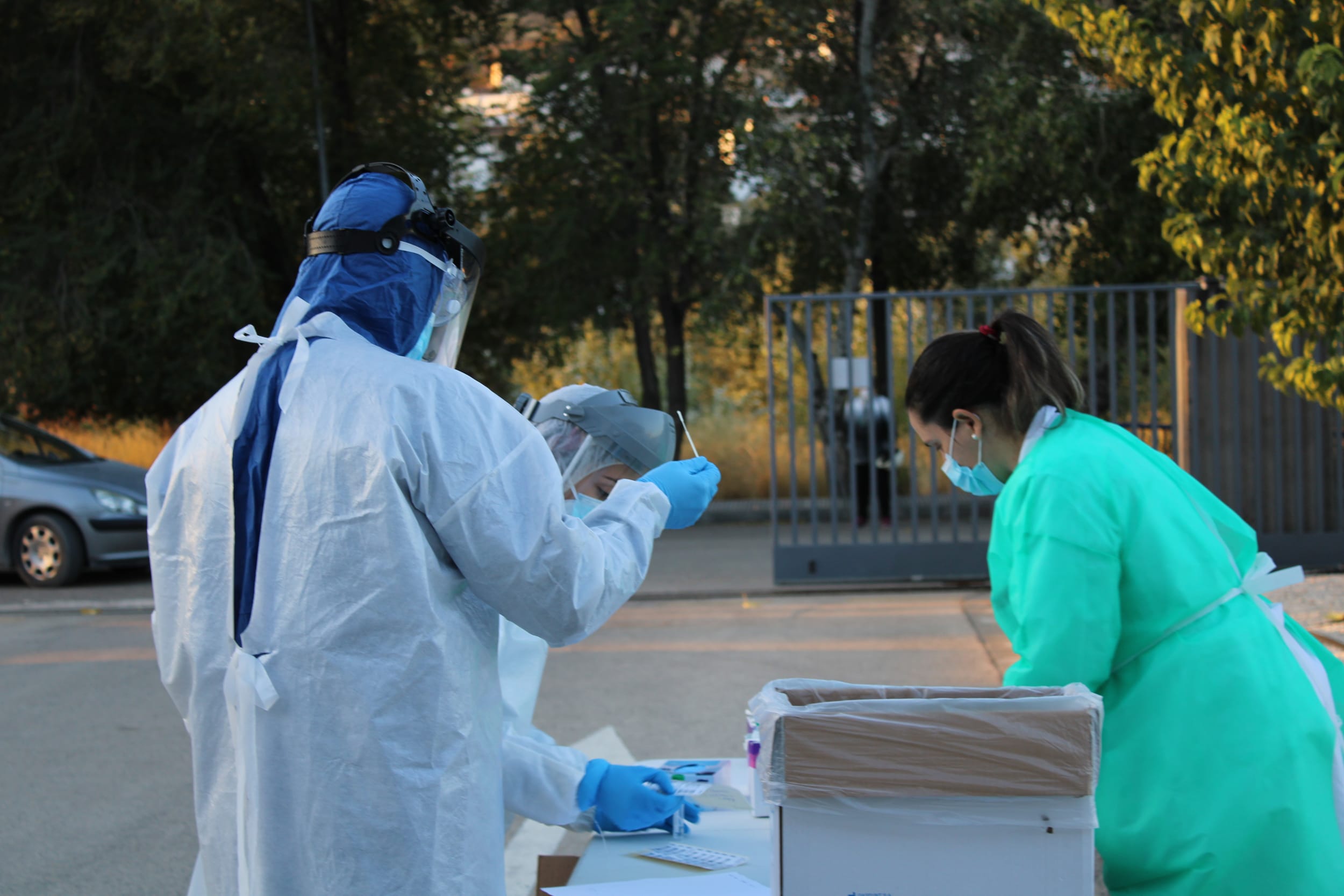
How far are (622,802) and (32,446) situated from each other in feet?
33.8

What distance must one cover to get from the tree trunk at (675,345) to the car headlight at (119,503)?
6517mm

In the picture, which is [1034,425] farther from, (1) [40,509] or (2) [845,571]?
(1) [40,509]

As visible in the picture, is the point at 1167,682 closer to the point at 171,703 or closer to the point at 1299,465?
the point at 171,703

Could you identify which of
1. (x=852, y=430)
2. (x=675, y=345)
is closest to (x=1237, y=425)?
(x=852, y=430)

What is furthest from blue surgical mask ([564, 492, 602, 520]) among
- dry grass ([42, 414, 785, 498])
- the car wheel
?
dry grass ([42, 414, 785, 498])

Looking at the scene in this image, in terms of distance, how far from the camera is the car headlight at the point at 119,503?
34.5 ft

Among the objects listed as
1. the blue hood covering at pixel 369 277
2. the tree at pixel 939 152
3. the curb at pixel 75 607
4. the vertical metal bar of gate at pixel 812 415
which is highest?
the tree at pixel 939 152

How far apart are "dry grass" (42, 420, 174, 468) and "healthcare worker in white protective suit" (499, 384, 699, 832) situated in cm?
1425

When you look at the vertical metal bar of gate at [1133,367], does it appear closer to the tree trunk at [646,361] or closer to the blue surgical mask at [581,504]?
the blue surgical mask at [581,504]

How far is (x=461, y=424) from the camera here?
1.91m

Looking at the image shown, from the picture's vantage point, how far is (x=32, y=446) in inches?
437

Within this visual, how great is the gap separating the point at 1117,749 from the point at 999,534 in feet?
1.39

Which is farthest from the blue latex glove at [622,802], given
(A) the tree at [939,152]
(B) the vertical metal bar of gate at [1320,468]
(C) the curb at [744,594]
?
(A) the tree at [939,152]

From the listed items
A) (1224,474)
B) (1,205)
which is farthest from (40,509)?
(1224,474)
